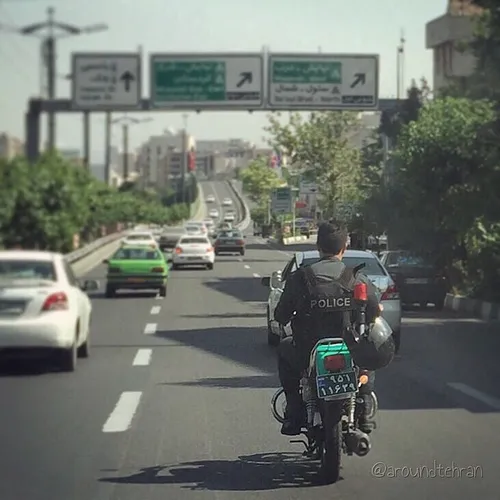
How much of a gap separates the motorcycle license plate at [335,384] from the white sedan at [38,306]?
7001mm

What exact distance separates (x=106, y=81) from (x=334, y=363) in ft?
90.5

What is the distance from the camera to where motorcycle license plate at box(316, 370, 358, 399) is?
7.82 meters

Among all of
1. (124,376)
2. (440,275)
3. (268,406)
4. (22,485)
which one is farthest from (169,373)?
(440,275)

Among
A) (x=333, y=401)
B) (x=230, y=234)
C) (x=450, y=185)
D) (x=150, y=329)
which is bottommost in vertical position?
(x=150, y=329)

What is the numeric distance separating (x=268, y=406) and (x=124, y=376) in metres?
3.22

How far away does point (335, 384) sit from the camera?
786 cm

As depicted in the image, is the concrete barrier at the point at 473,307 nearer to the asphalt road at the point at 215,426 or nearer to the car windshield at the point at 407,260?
the car windshield at the point at 407,260

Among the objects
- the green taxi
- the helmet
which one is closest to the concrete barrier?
the green taxi

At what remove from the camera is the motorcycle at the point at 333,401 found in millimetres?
7844

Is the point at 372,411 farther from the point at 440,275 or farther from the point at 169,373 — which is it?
the point at 440,275

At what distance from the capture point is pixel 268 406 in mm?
11805

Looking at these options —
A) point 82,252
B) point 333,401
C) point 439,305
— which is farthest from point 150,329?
point 82,252

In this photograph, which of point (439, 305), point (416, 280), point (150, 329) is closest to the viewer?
point (150, 329)

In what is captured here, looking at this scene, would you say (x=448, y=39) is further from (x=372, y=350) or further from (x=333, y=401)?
(x=333, y=401)
